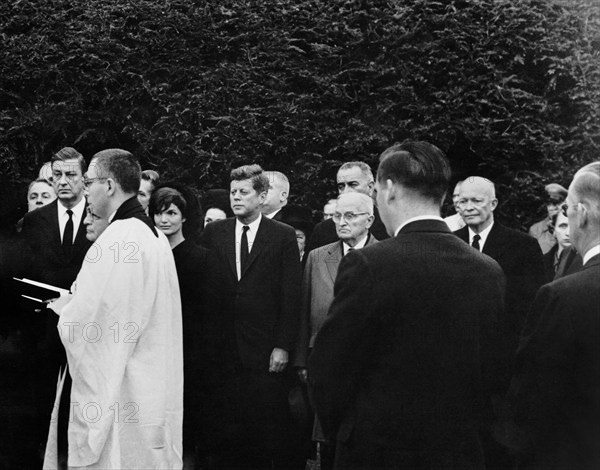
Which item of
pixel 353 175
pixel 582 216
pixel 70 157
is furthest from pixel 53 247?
pixel 582 216

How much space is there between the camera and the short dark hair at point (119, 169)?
5.34 meters

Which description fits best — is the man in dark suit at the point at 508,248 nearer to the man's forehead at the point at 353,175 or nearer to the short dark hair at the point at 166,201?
the man's forehead at the point at 353,175

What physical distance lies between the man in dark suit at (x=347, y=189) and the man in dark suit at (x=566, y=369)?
3.58 metres

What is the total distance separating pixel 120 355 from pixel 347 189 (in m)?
2.85

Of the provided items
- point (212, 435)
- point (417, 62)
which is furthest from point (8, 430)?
point (417, 62)

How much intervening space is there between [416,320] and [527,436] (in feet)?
2.00

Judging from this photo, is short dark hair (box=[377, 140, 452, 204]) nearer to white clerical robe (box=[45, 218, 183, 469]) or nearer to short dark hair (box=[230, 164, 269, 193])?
white clerical robe (box=[45, 218, 183, 469])

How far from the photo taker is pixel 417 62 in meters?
9.90

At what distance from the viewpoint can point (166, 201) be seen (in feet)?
23.0

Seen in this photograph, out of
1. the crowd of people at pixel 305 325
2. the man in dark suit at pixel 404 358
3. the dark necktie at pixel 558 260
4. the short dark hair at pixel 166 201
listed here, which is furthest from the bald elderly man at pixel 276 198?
the man in dark suit at pixel 404 358

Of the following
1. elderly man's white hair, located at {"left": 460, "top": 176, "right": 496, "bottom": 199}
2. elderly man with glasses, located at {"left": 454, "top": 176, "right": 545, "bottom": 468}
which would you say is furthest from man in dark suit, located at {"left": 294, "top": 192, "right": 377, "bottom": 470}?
elderly man's white hair, located at {"left": 460, "top": 176, "right": 496, "bottom": 199}

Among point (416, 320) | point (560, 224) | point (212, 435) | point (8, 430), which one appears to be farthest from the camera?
point (560, 224)

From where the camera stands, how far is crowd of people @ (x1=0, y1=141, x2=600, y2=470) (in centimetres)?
354

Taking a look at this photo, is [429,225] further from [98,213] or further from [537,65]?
[537,65]
